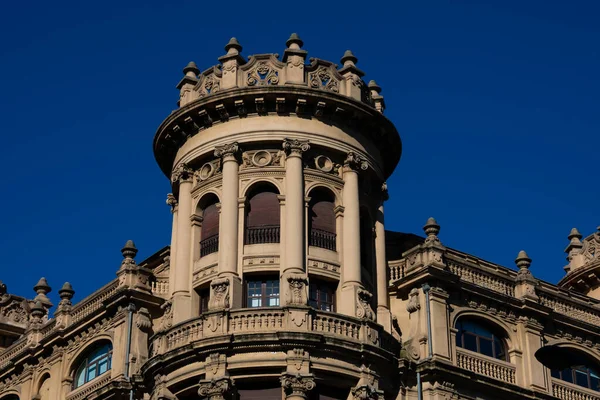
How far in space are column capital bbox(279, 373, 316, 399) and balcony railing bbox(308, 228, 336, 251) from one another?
5.73m

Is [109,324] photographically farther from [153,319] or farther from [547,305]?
[547,305]

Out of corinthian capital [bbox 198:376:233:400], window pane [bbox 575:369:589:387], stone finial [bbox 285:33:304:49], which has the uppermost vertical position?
stone finial [bbox 285:33:304:49]

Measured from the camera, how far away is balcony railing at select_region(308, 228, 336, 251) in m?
49.9

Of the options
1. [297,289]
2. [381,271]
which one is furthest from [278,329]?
[381,271]

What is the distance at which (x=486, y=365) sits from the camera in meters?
50.9

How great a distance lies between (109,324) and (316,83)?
39.2 ft

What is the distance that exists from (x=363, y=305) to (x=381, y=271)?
2.98 meters

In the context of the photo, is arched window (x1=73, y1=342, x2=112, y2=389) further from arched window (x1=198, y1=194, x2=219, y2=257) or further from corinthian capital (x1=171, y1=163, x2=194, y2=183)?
corinthian capital (x1=171, y1=163, x2=194, y2=183)

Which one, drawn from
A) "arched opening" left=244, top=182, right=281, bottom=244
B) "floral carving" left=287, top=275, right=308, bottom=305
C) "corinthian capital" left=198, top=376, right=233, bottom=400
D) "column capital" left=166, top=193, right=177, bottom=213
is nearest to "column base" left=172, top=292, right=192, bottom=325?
"arched opening" left=244, top=182, right=281, bottom=244

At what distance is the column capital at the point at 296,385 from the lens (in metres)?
45.5

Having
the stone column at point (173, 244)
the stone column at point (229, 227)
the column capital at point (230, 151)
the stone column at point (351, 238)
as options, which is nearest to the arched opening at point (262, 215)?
the stone column at point (229, 227)

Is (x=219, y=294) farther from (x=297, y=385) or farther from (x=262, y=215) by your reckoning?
(x=297, y=385)

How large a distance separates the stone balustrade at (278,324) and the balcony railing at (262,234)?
10.9ft

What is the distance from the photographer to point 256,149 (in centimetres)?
5122
